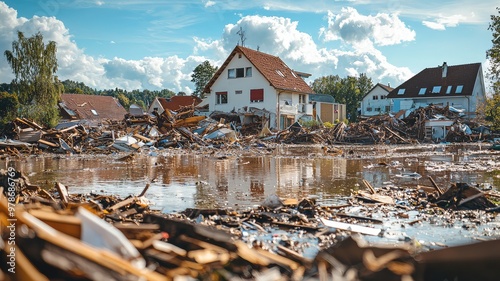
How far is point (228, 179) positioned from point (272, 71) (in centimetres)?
3310

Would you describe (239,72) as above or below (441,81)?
below

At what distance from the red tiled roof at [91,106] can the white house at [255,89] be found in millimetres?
21362

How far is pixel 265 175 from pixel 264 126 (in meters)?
24.9

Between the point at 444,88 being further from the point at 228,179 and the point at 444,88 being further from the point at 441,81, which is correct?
the point at 228,179

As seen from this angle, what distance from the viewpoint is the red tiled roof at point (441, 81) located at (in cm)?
5562

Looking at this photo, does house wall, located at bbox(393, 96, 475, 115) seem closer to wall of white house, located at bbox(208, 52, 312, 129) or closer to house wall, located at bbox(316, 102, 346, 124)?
house wall, located at bbox(316, 102, 346, 124)

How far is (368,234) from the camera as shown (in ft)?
21.3

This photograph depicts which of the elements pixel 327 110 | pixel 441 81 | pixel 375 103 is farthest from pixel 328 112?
pixel 441 81

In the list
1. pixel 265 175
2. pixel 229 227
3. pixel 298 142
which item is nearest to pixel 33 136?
pixel 265 175

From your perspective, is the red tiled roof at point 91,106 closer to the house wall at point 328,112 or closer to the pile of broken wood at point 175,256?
the house wall at point 328,112

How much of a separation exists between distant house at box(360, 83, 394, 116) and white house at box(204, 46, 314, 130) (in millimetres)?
25482

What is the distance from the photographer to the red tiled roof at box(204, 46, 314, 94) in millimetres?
42656

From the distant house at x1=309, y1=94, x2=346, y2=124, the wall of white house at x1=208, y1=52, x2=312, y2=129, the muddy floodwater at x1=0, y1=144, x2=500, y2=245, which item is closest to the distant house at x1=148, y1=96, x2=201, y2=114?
the distant house at x1=309, y1=94, x2=346, y2=124

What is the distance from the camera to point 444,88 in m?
56.9
